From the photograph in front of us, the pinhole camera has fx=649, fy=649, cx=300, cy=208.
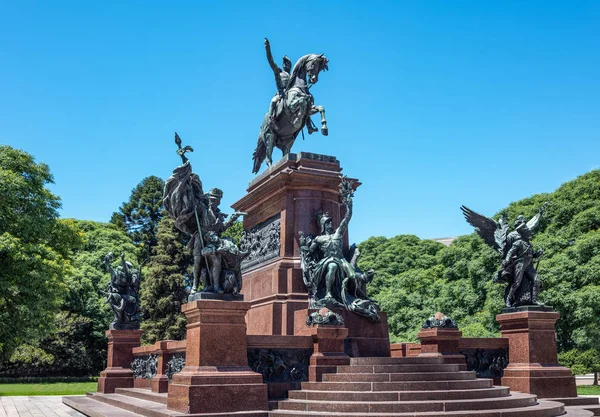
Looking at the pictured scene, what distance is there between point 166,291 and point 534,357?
29.5 meters

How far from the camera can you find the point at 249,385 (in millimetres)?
10781

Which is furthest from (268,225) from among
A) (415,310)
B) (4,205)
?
(415,310)

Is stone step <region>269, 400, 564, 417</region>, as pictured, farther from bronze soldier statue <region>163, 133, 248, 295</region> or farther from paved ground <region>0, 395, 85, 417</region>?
paved ground <region>0, 395, 85, 417</region>

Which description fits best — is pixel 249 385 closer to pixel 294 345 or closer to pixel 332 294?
pixel 294 345

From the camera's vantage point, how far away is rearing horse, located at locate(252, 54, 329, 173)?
54.1 ft

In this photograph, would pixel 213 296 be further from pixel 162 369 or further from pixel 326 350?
pixel 162 369

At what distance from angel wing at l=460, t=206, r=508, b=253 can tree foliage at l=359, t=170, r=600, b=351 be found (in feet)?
45.7

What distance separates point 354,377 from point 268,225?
18.5 feet

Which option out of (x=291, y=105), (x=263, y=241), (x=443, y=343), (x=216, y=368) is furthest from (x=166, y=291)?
(x=216, y=368)

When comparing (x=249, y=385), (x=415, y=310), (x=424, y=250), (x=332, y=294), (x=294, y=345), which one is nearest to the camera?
(x=249, y=385)

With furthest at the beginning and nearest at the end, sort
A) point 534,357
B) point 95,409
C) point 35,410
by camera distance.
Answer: point 35,410
point 534,357
point 95,409

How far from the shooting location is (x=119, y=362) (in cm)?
1981

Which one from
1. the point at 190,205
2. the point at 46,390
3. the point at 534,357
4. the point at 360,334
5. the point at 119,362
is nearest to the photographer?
the point at 190,205

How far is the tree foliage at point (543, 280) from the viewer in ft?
94.3
